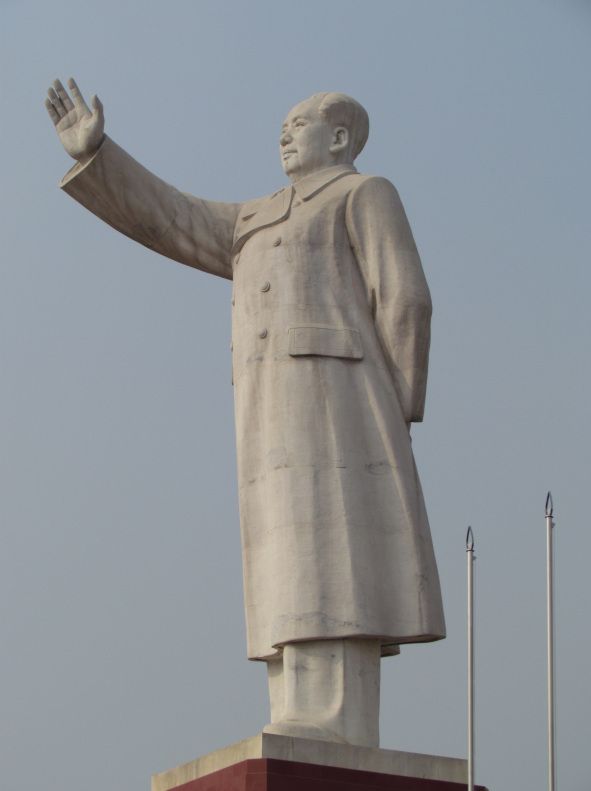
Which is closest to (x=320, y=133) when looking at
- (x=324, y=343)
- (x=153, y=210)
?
(x=153, y=210)

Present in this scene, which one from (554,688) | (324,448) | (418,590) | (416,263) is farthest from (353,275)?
(554,688)

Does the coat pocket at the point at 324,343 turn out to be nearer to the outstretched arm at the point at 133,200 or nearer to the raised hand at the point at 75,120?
the outstretched arm at the point at 133,200

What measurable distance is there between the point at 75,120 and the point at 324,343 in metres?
2.40

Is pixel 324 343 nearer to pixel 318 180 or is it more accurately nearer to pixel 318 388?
pixel 318 388

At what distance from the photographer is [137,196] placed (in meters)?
14.1

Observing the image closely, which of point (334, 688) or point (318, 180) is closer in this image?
point (334, 688)

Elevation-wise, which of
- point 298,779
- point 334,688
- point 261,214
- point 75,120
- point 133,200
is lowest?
point 298,779

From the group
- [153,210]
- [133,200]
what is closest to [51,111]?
[133,200]

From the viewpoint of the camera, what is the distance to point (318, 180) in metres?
14.0

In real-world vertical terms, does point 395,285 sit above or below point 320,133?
below

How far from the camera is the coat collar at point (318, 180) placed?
13898mm

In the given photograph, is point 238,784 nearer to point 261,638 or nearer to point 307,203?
point 261,638

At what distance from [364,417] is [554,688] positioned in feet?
7.74

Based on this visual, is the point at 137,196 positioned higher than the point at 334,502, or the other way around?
the point at 137,196
